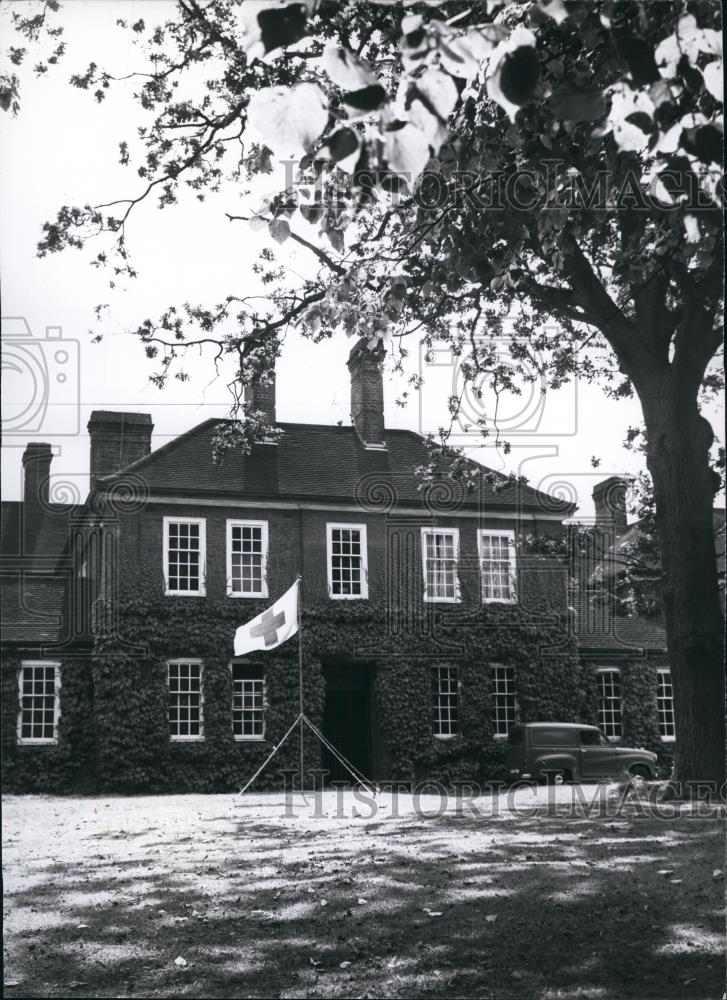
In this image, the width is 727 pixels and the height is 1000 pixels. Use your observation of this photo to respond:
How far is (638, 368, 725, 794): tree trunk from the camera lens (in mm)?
9477

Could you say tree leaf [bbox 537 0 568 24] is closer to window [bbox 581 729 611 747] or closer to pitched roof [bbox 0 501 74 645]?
window [bbox 581 729 611 747]

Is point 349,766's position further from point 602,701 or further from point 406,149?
point 406,149

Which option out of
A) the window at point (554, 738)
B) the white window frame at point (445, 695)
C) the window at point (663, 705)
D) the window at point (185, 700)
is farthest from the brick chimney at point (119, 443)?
the window at point (663, 705)

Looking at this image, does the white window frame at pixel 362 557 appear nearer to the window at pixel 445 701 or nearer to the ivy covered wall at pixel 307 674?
the ivy covered wall at pixel 307 674

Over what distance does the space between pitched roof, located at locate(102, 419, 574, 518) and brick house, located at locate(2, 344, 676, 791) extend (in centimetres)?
5

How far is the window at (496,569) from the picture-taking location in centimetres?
2584

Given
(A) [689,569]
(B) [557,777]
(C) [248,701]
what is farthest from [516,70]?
→ (C) [248,701]

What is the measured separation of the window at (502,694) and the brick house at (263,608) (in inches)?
2.1

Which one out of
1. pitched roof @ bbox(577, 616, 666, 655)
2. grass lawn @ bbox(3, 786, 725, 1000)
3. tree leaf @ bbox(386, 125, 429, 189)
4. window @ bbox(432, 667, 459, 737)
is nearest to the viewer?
tree leaf @ bbox(386, 125, 429, 189)

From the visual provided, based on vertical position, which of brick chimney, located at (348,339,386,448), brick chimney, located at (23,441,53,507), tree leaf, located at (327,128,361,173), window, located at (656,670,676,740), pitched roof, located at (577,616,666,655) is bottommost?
window, located at (656,670,676,740)

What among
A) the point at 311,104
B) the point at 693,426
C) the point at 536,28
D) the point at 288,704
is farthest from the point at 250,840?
the point at 288,704

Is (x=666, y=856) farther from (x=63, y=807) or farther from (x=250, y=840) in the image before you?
(x=63, y=807)

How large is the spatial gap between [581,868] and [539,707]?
52.8 feet

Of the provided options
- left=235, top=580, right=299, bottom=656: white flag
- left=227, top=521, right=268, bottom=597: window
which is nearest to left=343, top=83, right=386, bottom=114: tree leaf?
left=235, top=580, right=299, bottom=656: white flag
